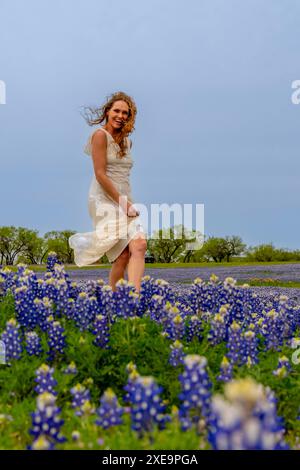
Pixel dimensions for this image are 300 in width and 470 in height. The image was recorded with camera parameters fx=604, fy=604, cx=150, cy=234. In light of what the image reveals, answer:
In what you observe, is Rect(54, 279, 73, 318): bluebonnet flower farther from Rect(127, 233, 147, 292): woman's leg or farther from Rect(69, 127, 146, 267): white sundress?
Rect(69, 127, 146, 267): white sundress

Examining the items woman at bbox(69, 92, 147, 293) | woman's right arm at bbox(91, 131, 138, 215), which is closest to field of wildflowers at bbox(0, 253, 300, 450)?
woman at bbox(69, 92, 147, 293)

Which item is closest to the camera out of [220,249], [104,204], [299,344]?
[299,344]

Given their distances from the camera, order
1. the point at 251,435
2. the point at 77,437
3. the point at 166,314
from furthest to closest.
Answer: the point at 166,314 < the point at 77,437 < the point at 251,435

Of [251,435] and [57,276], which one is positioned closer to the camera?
[251,435]

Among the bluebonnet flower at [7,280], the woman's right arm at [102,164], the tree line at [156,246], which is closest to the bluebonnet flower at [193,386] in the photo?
the bluebonnet flower at [7,280]

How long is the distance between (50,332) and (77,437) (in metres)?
1.76

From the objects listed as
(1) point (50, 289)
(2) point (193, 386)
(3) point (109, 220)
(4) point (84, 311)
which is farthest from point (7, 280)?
(2) point (193, 386)

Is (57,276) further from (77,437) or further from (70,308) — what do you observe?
(77,437)

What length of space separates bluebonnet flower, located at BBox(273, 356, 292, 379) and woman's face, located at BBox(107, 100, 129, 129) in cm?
452

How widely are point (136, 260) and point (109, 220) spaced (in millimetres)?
691

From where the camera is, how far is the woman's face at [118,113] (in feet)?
27.7

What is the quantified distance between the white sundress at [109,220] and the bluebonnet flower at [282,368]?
3.48 metres
